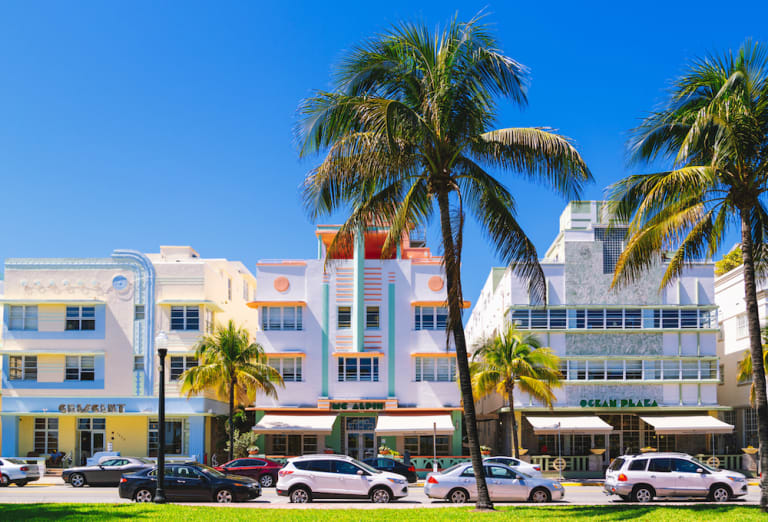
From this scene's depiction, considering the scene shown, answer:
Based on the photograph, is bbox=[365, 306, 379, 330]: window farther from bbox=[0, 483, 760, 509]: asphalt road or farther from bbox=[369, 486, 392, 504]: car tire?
bbox=[369, 486, 392, 504]: car tire

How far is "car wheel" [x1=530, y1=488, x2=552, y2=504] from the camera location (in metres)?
28.3

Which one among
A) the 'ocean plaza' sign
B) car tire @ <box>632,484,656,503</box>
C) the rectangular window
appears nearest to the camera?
car tire @ <box>632,484,656,503</box>

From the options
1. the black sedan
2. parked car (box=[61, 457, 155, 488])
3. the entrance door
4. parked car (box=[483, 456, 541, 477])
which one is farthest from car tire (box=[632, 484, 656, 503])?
the entrance door

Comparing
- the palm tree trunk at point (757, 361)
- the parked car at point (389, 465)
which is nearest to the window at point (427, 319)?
the parked car at point (389, 465)

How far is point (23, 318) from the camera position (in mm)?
49531

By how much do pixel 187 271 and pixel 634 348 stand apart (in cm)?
2516

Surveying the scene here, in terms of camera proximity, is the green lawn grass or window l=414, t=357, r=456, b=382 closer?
the green lawn grass

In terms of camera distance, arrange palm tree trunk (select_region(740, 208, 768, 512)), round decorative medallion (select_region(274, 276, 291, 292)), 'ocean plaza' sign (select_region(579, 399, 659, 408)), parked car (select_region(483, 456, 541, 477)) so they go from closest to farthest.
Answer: palm tree trunk (select_region(740, 208, 768, 512))
parked car (select_region(483, 456, 541, 477))
'ocean plaza' sign (select_region(579, 399, 659, 408))
round decorative medallion (select_region(274, 276, 291, 292))

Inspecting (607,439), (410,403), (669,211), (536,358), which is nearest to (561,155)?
(669,211)

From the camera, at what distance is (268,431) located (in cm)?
4550

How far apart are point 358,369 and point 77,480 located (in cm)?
1661

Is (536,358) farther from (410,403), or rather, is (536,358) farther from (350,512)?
(350,512)

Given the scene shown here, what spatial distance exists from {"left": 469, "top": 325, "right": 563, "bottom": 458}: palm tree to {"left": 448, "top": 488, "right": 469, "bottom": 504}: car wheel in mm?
14549

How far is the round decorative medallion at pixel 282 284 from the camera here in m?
48.7
